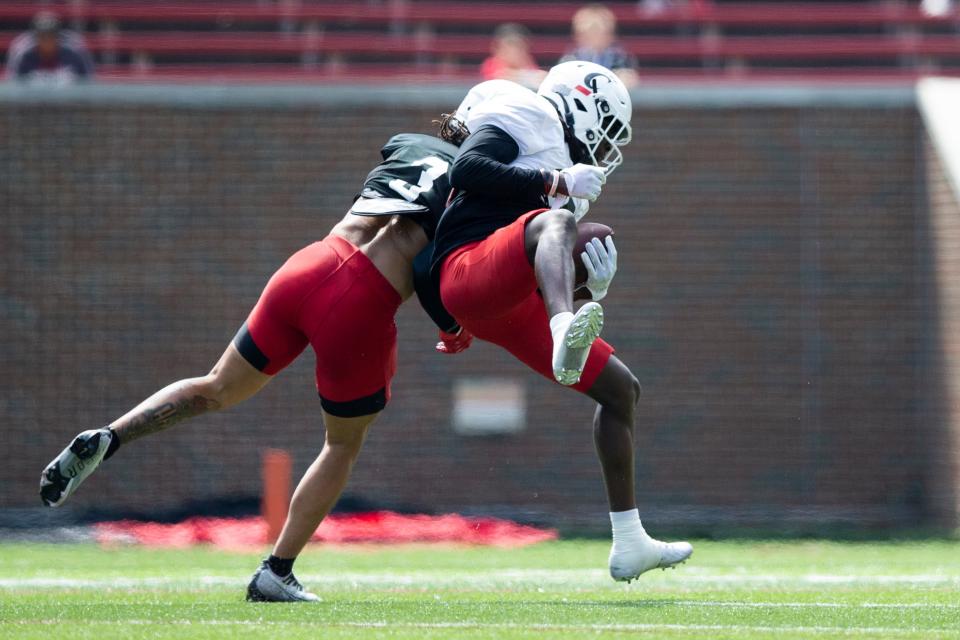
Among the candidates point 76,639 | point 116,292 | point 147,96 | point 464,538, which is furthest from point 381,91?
point 76,639

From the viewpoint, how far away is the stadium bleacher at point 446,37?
12.8m

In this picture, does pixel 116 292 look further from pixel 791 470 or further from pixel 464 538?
pixel 791 470

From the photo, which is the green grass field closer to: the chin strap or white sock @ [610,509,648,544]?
white sock @ [610,509,648,544]

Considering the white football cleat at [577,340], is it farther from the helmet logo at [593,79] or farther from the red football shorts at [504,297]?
the helmet logo at [593,79]

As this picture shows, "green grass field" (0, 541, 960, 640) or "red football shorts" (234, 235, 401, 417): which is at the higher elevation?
"red football shorts" (234, 235, 401, 417)

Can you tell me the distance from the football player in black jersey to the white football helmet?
477mm

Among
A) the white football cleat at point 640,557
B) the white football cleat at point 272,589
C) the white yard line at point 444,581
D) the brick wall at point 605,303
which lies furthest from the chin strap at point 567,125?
the brick wall at point 605,303

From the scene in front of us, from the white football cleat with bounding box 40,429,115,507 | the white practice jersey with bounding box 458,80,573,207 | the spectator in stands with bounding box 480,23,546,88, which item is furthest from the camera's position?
the spectator in stands with bounding box 480,23,546,88

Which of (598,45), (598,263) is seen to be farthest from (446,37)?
(598,263)

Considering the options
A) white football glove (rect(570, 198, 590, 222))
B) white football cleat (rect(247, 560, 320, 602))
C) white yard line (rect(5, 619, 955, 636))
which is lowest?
white football cleat (rect(247, 560, 320, 602))

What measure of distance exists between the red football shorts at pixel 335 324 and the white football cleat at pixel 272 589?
1.93ft

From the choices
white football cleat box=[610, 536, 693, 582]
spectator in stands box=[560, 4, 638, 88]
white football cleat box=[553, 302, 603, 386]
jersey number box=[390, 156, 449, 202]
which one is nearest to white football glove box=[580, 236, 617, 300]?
white football cleat box=[553, 302, 603, 386]

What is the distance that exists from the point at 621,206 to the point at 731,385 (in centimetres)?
132

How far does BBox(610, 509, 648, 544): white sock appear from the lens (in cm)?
496
